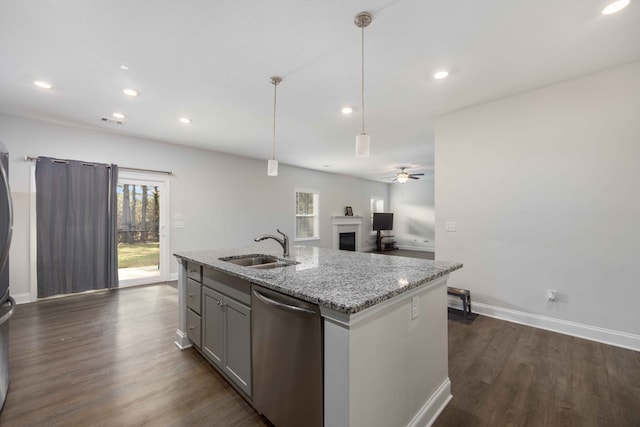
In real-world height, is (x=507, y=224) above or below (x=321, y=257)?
above

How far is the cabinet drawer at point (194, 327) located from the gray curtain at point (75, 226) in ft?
9.06

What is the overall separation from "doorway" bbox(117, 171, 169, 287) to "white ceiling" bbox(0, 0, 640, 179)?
1.24 m

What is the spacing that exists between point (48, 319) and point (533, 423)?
471cm

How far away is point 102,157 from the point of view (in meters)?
4.28

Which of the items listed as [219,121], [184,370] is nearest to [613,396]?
[184,370]

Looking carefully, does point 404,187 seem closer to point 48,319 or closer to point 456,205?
point 456,205

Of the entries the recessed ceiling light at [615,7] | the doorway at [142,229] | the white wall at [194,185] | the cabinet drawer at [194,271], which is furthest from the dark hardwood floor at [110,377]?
the recessed ceiling light at [615,7]

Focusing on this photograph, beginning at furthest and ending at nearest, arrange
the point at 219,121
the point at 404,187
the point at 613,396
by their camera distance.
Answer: the point at 404,187 < the point at 219,121 < the point at 613,396

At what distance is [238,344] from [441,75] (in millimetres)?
2915

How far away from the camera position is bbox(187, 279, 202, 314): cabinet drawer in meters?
2.27

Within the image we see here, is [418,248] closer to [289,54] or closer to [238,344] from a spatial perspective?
[289,54]

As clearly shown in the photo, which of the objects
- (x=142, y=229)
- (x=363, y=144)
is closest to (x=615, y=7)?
(x=363, y=144)

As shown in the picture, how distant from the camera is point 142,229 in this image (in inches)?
186

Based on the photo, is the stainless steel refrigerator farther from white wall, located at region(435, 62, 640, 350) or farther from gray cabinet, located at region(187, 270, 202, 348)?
white wall, located at region(435, 62, 640, 350)
